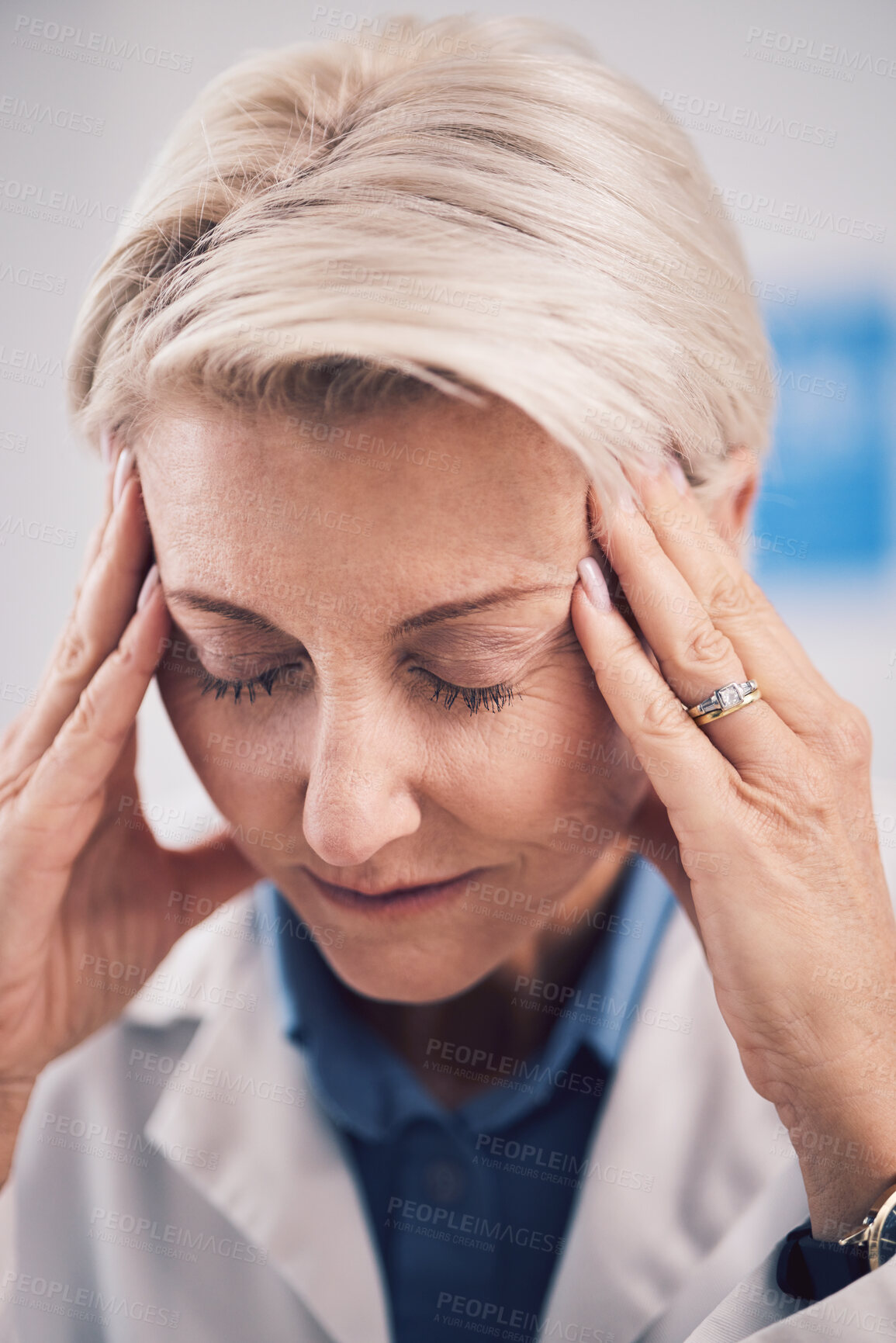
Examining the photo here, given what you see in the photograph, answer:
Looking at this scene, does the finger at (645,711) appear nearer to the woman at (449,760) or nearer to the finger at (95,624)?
the woman at (449,760)

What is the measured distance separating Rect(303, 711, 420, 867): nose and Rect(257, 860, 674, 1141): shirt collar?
0.39 meters

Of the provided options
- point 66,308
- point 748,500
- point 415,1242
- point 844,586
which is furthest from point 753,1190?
point 66,308

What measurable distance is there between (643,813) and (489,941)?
0.25m

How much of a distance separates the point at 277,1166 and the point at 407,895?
0.49 m

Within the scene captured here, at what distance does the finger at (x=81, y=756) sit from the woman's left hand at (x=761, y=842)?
0.51m

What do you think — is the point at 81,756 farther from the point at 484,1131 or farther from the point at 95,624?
the point at 484,1131

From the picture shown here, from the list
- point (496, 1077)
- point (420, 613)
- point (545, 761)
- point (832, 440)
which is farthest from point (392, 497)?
point (832, 440)

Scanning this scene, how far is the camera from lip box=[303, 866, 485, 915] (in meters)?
1.01

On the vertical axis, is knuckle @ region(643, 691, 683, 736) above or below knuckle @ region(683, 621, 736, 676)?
below

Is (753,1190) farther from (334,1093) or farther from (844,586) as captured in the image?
(844,586)

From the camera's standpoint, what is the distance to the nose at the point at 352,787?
2.82 ft

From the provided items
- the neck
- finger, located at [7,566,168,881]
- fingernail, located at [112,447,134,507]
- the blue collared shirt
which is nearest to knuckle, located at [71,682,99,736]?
finger, located at [7,566,168,881]

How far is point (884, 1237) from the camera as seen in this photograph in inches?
33.4

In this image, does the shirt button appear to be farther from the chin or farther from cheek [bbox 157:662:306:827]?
cheek [bbox 157:662:306:827]
